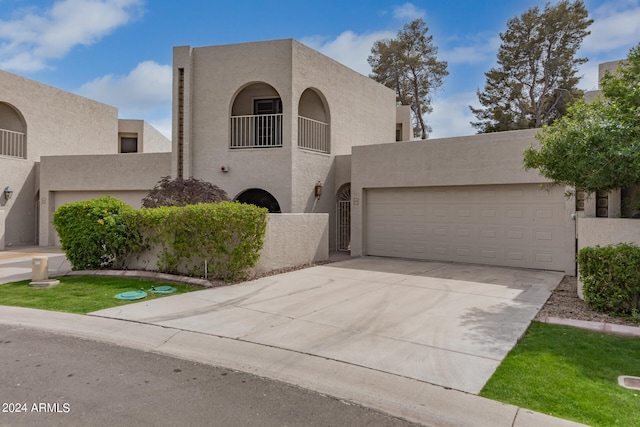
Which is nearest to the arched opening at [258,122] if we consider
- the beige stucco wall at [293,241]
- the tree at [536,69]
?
the beige stucco wall at [293,241]

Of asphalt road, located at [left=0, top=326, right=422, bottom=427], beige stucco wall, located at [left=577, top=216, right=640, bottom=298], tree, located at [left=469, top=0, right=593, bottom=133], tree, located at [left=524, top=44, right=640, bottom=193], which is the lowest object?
asphalt road, located at [left=0, top=326, right=422, bottom=427]

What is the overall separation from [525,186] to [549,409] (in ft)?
29.7

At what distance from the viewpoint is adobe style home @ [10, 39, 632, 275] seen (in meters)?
11.7

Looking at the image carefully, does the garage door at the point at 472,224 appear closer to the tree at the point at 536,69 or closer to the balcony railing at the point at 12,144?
the balcony railing at the point at 12,144

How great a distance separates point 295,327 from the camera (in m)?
6.07

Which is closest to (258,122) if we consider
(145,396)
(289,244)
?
(289,244)

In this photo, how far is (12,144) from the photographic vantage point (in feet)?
56.0

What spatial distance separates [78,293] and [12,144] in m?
12.7

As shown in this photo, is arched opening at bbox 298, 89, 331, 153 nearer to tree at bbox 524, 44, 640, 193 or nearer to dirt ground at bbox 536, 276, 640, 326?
tree at bbox 524, 44, 640, 193

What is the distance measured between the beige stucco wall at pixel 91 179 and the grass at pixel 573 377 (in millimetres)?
14793

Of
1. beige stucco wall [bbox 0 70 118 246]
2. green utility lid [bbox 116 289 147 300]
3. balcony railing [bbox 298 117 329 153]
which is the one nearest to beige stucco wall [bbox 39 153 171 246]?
beige stucco wall [bbox 0 70 118 246]

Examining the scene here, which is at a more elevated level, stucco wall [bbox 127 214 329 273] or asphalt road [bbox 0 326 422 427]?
stucco wall [bbox 127 214 329 273]

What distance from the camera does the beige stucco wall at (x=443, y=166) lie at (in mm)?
11375

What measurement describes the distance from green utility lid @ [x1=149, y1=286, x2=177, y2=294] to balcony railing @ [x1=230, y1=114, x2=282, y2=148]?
700cm
